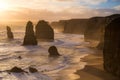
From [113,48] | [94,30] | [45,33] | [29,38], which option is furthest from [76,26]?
[113,48]

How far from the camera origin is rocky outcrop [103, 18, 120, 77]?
32.0 m

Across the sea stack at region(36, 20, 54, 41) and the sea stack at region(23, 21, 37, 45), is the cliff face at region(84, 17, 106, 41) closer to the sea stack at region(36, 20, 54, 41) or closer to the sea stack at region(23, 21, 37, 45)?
the sea stack at region(36, 20, 54, 41)

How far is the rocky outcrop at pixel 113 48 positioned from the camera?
31969 millimetres

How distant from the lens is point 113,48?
109ft

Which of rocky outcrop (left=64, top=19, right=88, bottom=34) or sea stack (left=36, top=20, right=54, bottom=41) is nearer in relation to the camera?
sea stack (left=36, top=20, right=54, bottom=41)

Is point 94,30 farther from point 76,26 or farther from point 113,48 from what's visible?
point 76,26

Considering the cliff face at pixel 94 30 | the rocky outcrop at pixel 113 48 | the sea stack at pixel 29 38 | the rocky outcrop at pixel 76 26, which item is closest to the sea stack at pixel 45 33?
the cliff face at pixel 94 30

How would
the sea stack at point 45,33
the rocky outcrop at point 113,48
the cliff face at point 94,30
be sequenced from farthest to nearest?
the sea stack at point 45,33 < the cliff face at point 94,30 < the rocky outcrop at point 113,48

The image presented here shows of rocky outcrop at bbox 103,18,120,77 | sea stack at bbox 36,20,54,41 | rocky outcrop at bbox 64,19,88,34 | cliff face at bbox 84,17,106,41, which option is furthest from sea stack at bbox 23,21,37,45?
rocky outcrop at bbox 64,19,88,34

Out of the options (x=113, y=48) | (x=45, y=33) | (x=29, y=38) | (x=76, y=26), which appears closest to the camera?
(x=113, y=48)

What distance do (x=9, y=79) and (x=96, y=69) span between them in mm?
12437

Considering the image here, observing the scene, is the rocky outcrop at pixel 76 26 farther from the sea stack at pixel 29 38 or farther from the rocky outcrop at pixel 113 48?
the rocky outcrop at pixel 113 48

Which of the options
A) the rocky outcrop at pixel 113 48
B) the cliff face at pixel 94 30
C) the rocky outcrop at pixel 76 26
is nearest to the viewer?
the rocky outcrop at pixel 113 48

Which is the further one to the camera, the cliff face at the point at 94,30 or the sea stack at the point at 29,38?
the cliff face at the point at 94,30
